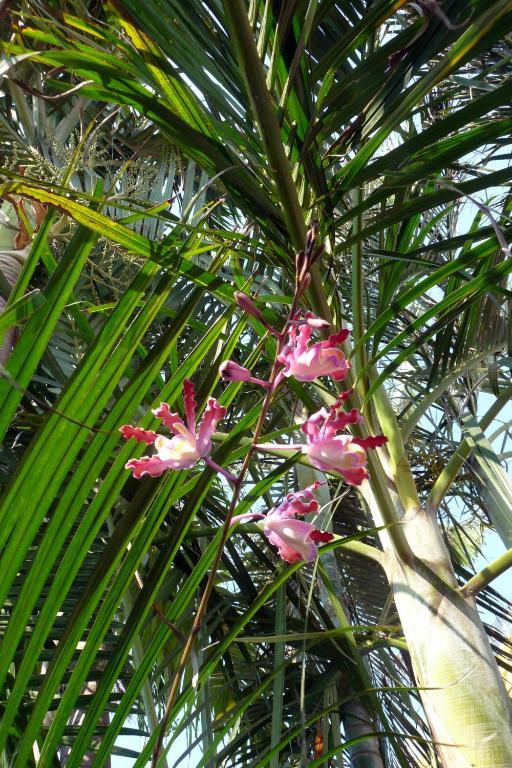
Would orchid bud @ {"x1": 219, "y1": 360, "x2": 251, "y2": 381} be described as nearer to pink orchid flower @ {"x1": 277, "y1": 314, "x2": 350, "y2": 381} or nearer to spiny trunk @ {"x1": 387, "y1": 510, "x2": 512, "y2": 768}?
pink orchid flower @ {"x1": 277, "y1": 314, "x2": 350, "y2": 381}

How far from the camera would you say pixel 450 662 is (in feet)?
2.81

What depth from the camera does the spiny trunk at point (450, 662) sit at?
2.65 feet

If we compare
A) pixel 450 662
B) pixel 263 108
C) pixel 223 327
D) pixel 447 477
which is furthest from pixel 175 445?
pixel 447 477

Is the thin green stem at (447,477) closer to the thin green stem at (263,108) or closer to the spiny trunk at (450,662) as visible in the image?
the spiny trunk at (450,662)

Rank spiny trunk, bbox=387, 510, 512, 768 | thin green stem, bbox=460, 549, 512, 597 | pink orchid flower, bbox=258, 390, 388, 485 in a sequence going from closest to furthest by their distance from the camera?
pink orchid flower, bbox=258, 390, 388, 485 < spiny trunk, bbox=387, 510, 512, 768 < thin green stem, bbox=460, 549, 512, 597

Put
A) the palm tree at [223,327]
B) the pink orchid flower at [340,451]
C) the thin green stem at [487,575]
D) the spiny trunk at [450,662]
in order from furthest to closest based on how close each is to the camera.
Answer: the thin green stem at [487,575], the spiny trunk at [450,662], the palm tree at [223,327], the pink orchid flower at [340,451]

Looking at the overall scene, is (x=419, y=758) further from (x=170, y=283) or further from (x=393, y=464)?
(x=170, y=283)

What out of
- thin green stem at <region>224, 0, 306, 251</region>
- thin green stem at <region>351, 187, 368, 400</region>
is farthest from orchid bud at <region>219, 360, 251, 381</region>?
thin green stem at <region>351, 187, 368, 400</region>

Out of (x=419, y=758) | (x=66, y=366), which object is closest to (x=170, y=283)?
(x=66, y=366)

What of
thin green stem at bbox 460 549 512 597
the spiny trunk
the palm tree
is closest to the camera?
the palm tree

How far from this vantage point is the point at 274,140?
774 mm

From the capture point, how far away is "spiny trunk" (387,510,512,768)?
81 cm

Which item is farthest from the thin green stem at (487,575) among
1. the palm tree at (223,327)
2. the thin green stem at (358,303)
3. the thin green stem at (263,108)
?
the thin green stem at (263,108)

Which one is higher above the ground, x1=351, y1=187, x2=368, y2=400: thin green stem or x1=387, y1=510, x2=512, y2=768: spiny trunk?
x1=351, y1=187, x2=368, y2=400: thin green stem
